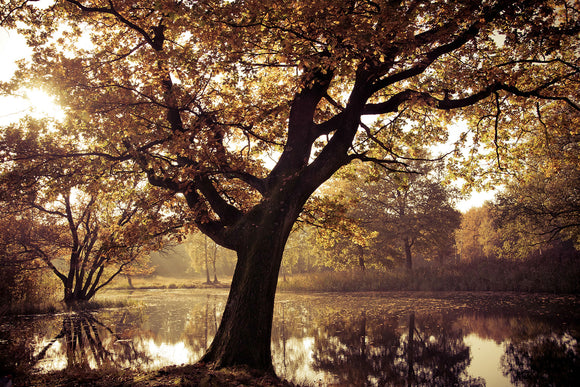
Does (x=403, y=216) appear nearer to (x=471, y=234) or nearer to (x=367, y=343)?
(x=367, y=343)

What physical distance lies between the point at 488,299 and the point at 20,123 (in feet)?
74.8

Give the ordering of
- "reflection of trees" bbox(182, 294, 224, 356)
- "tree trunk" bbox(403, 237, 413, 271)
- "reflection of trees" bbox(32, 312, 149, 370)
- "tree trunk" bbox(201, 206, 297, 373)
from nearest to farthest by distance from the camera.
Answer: "tree trunk" bbox(201, 206, 297, 373) < "reflection of trees" bbox(32, 312, 149, 370) < "reflection of trees" bbox(182, 294, 224, 356) < "tree trunk" bbox(403, 237, 413, 271)

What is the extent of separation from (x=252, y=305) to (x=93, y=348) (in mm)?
7068

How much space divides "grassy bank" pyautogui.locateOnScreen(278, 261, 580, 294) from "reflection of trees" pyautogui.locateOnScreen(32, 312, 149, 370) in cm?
1896

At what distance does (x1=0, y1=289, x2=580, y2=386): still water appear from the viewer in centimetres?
753

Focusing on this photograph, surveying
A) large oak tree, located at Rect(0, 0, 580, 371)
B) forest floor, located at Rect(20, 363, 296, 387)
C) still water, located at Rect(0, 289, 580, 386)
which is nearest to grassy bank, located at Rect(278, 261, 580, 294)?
still water, located at Rect(0, 289, 580, 386)

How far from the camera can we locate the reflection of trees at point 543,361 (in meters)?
6.89

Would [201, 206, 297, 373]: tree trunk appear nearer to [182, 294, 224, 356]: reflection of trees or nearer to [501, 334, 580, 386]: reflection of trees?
[182, 294, 224, 356]: reflection of trees

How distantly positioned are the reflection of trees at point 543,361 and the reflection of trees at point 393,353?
98cm

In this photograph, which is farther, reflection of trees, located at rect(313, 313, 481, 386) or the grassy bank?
the grassy bank

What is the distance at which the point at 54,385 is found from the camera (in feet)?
17.6

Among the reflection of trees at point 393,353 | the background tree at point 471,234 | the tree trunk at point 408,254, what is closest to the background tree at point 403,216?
the tree trunk at point 408,254

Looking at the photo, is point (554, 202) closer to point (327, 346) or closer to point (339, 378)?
point (327, 346)

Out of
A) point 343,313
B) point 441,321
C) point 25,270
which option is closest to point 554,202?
point 441,321
